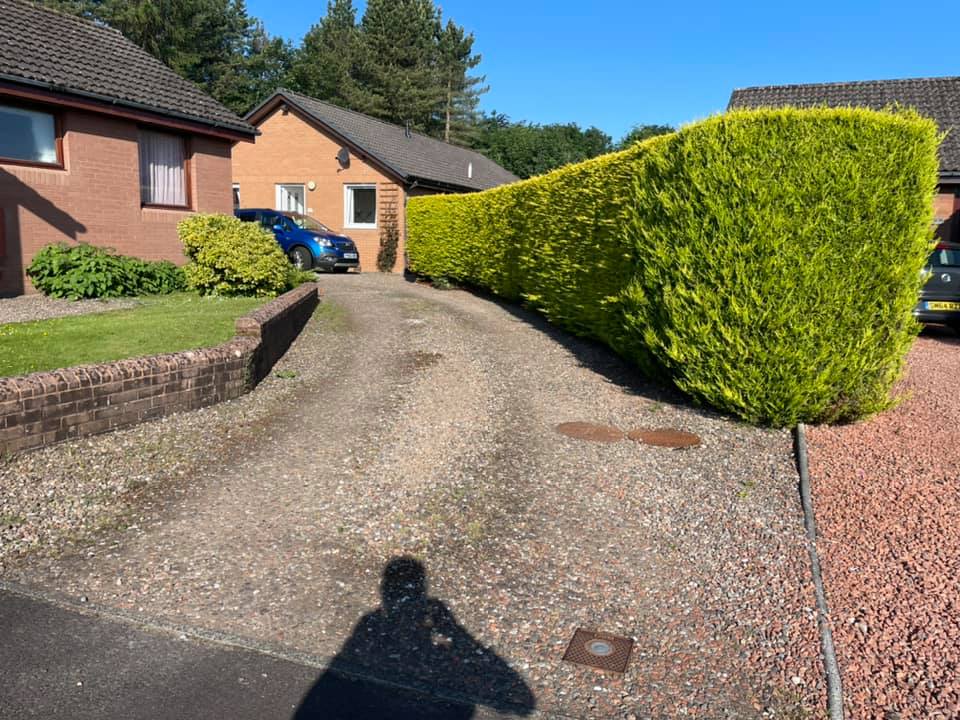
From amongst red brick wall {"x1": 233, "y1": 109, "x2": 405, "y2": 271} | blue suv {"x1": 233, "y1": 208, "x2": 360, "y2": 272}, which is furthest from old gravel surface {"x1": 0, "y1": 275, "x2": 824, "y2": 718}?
red brick wall {"x1": 233, "y1": 109, "x2": 405, "y2": 271}

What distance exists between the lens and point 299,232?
65.5ft

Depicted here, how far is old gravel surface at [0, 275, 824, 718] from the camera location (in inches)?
127

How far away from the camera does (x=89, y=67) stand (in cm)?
1409

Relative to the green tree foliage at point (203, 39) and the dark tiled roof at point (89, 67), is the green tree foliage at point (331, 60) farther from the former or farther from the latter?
the dark tiled roof at point (89, 67)

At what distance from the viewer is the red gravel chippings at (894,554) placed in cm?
306

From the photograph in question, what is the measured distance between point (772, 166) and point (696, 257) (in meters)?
0.96

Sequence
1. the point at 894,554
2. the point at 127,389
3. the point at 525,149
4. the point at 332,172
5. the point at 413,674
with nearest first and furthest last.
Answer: the point at 413,674 < the point at 894,554 < the point at 127,389 < the point at 332,172 < the point at 525,149

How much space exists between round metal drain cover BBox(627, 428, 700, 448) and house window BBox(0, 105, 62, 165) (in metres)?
11.4

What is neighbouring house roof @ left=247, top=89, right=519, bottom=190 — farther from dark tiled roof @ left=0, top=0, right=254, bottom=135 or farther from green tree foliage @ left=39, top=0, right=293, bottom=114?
green tree foliage @ left=39, top=0, right=293, bottom=114

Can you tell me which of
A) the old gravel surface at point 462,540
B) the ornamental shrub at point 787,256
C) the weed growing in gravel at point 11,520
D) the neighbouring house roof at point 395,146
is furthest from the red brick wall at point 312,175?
the weed growing in gravel at point 11,520

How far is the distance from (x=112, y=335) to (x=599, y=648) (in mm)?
7065

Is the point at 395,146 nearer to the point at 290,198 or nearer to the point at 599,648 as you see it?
the point at 290,198

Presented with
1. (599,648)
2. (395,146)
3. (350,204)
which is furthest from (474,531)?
(395,146)

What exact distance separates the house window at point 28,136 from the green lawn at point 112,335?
12.8ft
